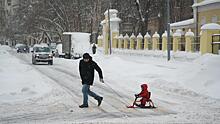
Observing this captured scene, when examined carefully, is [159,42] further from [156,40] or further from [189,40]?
[189,40]

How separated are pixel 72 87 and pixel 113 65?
1328 cm

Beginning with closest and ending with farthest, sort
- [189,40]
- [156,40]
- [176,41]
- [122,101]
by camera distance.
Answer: [122,101]
[189,40]
[176,41]
[156,40]

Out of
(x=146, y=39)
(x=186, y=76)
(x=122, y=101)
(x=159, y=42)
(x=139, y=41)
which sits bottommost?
→ (x=122, y=101)

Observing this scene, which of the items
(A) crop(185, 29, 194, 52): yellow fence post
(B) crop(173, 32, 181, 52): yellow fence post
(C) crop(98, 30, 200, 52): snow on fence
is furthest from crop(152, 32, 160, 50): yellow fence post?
(A) crop(185, 29, 194, 52): yellow fence post

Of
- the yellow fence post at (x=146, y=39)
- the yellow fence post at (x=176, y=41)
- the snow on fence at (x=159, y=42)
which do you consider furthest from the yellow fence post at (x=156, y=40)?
the yellow fence post at (x=176, y=41)

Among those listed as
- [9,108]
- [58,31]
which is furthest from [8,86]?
[58,31]

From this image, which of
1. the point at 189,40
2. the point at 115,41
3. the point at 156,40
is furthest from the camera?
the point at 115,41

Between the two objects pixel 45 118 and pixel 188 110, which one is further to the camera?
pixel 188 110

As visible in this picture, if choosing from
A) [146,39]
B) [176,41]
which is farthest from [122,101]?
[146,39]

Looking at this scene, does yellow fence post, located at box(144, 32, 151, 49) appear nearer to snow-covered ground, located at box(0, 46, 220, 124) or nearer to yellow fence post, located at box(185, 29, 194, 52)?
yellow fence post, located at box(185, 29, 194, 52)

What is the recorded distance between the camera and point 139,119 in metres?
10.1

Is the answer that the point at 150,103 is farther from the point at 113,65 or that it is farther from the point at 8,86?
the point at 113,65

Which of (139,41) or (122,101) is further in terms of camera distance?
(139,41)

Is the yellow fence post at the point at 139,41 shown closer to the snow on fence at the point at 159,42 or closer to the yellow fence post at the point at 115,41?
the snow on fence at the point at 159,42
